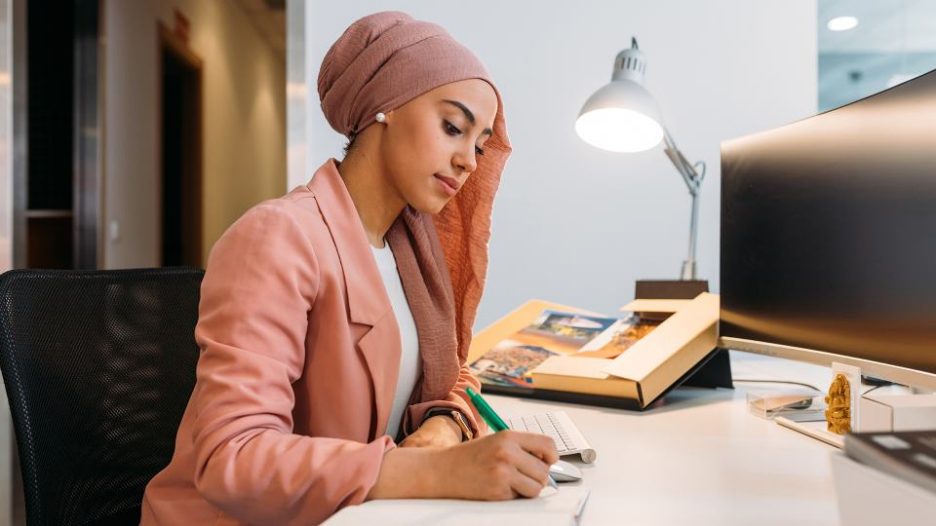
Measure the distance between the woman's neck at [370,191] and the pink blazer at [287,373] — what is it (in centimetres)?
6

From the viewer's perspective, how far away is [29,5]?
9.63ft

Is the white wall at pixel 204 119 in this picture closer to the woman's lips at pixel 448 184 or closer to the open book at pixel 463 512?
the woman's lips at pixel 448 184

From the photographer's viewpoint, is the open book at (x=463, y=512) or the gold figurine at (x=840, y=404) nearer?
the open book at (x=463, y=512)

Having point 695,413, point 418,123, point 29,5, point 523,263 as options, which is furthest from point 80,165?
point 695,413

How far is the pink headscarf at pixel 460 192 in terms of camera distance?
86 cm

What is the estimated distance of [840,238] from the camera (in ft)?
3.04

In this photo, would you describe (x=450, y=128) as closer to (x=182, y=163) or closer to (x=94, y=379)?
(x=94, y=379)

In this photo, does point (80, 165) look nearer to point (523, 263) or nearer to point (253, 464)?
point (523, 263)

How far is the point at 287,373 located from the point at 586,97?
1.40 metres

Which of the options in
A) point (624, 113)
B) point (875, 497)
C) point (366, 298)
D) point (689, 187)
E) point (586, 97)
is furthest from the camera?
point (586, 97)

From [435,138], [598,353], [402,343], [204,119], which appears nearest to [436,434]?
[402,343]

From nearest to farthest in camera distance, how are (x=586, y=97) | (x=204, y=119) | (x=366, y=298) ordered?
(x=366, y=298)
(x=586, y=97)
(x=204, y=119)

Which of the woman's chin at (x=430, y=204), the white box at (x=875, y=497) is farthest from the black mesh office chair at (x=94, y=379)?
the white box at (x=875, y=497)

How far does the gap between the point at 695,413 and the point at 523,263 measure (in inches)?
32.4
